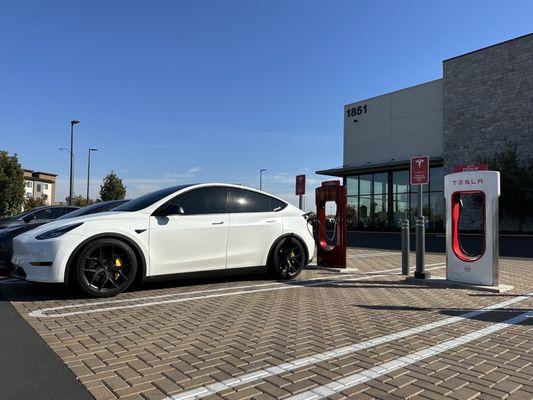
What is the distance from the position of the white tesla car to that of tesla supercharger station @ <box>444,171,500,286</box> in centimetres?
254

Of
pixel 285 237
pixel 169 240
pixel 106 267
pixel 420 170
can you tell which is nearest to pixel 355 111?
pixel 420 170

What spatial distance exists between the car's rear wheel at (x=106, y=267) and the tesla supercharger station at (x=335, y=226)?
15.9ft

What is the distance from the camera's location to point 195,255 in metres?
7.09

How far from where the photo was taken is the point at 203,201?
7430 mm

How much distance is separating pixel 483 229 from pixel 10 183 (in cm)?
4123

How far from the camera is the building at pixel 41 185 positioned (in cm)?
9162

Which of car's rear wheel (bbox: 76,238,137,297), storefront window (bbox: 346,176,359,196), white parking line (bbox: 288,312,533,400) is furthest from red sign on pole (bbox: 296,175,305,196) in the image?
storefront window (bbox: 346,176,359,196)

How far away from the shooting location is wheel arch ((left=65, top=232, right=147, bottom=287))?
606 centimetres

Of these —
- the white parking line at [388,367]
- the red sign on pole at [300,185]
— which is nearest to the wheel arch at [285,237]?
the white parking line at [388,367]

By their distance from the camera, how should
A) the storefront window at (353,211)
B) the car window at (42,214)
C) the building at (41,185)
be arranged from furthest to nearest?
the building at (41,185) → the storefront window at (353,211) → the car window at (42,214)

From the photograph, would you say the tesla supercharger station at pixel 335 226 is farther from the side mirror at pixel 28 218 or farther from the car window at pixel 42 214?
the side mirror at pixel 28 218

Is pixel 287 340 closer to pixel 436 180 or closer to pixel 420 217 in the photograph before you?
pixel 420 217

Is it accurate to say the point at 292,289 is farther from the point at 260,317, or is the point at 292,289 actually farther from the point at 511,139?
the point at 511,139

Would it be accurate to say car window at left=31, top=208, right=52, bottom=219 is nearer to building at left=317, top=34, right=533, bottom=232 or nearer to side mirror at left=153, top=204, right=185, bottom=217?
side mirror at left=153, top=204, right=185, bottom=217
